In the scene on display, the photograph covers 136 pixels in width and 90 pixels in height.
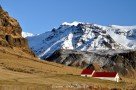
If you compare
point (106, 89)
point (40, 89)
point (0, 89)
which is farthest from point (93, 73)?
point (0, 89)

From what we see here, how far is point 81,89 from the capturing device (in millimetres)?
111938

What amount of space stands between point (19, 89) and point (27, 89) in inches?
92.5

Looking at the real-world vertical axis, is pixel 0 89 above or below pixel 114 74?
below

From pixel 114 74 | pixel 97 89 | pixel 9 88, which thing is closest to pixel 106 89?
pixel 97 89

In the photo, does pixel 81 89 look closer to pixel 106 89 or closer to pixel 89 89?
pixel 89 89

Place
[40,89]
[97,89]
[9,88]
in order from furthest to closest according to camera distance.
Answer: [97,89], [40,89], [9,88]

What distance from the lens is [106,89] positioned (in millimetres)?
127500

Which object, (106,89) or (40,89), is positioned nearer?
(40,89)

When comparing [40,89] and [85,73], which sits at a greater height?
[85,73]

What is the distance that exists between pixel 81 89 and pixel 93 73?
85059mm

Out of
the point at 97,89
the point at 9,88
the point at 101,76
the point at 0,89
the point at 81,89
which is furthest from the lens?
the point at 101,76

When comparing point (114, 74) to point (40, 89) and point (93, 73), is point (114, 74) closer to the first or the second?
point (93, 73)

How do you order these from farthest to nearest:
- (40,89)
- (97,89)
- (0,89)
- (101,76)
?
(101,76) < (97,89) < (40,89) < (0,89)

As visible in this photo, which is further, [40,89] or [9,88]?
[40,89]
